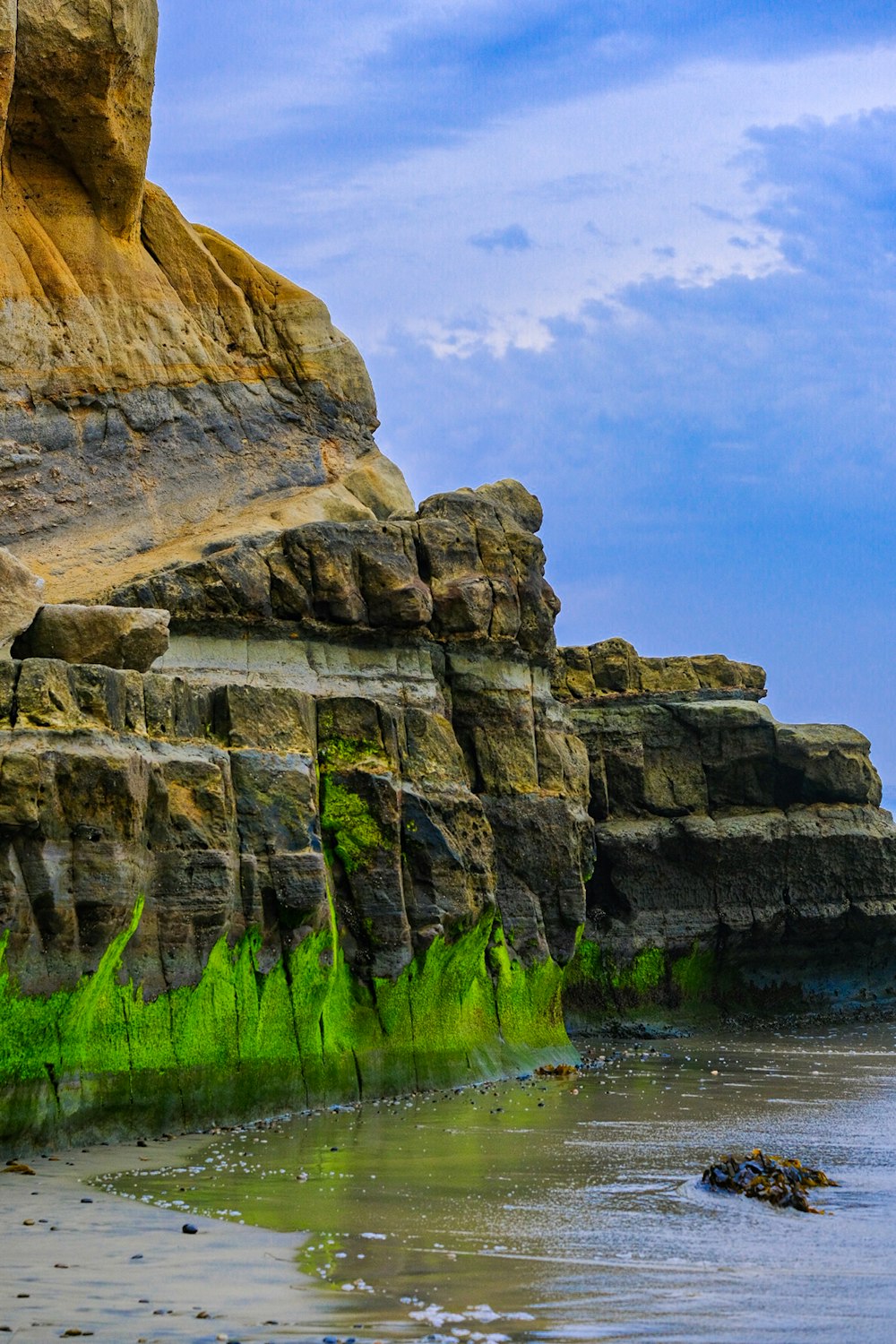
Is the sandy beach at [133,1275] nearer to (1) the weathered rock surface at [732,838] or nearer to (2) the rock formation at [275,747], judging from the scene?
(2) the rock formation at [275,747]

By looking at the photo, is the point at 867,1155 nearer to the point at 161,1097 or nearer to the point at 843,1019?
the point at 161,1097

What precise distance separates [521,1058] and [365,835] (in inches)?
212

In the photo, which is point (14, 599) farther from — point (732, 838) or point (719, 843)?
point (732, 838)

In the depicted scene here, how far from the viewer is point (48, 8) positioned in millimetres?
26375

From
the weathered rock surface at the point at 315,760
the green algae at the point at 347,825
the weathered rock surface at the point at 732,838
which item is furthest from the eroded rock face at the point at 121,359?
the weathered rock surface at the point at 732,838

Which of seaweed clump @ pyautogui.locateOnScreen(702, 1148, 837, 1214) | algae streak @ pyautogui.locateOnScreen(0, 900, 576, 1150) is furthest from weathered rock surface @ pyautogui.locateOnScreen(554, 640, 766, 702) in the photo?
seaweed clump @ pyautogui.locateOnScreen(702, 1148, 837, 1214)

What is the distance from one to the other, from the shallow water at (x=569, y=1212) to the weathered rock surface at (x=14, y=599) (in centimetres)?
616

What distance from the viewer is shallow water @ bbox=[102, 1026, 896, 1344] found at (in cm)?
1015

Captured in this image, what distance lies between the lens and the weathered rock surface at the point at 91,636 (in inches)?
764

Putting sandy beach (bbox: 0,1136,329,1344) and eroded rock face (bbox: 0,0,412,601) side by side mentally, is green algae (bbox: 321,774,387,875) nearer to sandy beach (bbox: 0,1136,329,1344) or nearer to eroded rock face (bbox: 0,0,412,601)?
eroded rock face (bbox: 0,0,412,601)

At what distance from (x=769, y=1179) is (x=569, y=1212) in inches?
73.7

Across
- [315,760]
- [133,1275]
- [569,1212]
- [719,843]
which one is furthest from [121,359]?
[133,1275]

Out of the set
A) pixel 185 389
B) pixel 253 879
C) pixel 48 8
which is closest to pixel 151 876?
pixel 253 879

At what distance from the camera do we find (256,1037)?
19.9 meters
